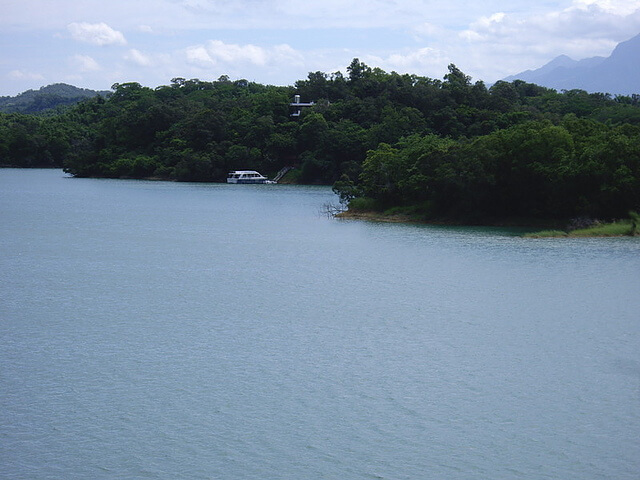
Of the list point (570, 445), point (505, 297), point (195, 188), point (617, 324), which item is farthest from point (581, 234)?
point (195, 188)

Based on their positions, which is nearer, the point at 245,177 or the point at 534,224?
the point at 534,224

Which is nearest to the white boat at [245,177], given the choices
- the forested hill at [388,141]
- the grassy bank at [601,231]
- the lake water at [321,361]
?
the forested hill at [388,141]

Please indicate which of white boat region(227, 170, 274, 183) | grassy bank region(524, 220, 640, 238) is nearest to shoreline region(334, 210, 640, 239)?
grassy bank region(524, 220, 640, 238)

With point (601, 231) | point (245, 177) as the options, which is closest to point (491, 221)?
point (601, 231)

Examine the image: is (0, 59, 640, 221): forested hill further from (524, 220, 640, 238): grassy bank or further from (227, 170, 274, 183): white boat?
(227, 170, 274, 183): white boat

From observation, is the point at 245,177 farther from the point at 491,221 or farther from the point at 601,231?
the point at 601,231

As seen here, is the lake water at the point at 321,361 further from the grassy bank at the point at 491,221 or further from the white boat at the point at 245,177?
the white boat at the point at 245,177
